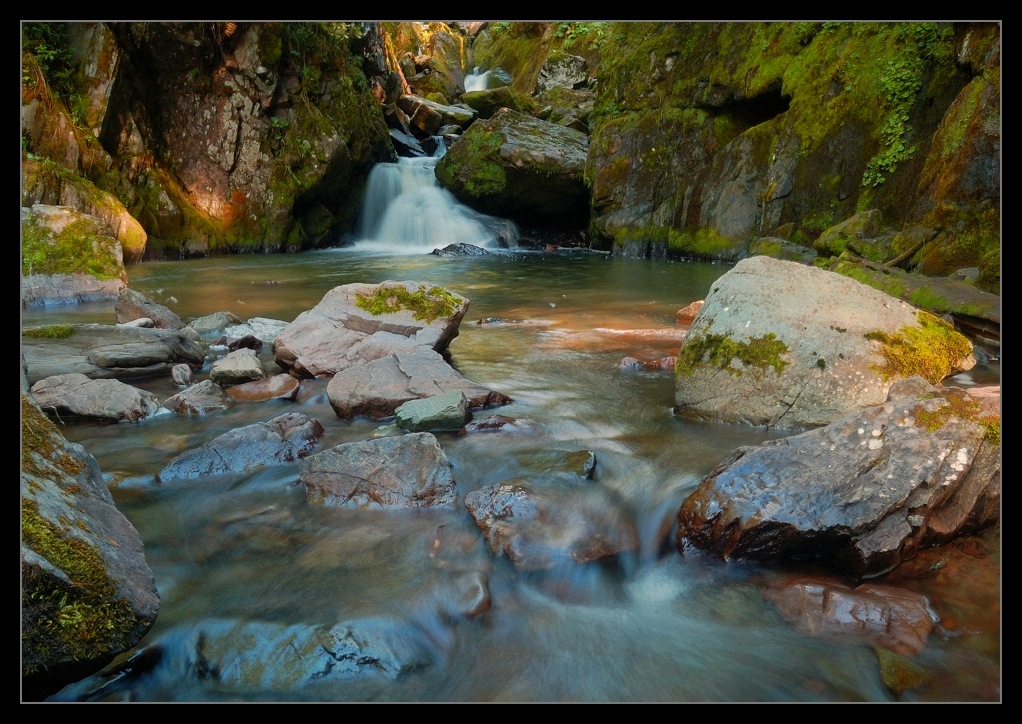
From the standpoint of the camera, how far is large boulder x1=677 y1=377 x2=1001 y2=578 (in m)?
2.85

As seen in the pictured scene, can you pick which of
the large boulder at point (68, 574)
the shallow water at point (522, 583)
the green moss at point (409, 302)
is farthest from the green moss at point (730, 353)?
the large boulder at point (68, 574)

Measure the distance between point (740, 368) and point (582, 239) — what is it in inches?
696

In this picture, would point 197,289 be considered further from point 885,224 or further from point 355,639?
point 885,224

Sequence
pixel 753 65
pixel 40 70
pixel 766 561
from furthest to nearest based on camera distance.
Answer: pixel 753 65 → pixel 40 70 → pixel 766 561

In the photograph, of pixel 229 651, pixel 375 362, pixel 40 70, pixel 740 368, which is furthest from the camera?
pixel 40 70

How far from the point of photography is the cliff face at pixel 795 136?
8875 mm

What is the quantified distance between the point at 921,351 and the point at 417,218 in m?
17.4

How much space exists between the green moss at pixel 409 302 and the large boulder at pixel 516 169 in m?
14.1

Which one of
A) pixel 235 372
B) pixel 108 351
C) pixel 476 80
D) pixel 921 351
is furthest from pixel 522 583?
pixel 476 80

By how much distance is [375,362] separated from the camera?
531 centimetres

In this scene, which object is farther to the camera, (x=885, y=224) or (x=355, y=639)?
(x=885, y=224)

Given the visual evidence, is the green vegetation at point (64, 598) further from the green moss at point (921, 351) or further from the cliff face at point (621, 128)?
the cliff face at point (621, 128)

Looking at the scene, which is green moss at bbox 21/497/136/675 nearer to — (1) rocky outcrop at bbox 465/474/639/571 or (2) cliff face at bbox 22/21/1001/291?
(1) rocky outcrop at bbox 465/474/639/571
